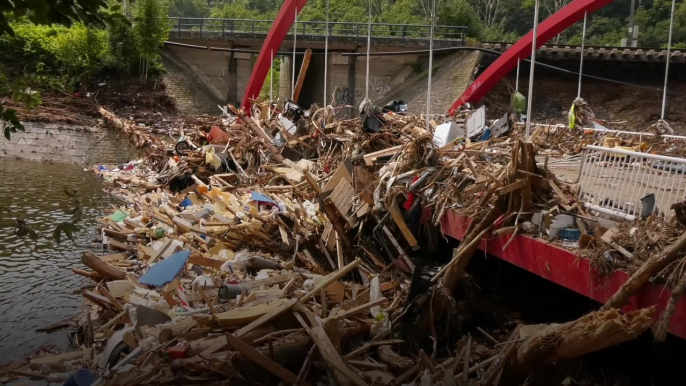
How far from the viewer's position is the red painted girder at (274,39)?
2208cm

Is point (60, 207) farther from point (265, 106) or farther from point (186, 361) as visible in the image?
point (186, 361)

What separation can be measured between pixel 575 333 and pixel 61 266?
827 centimetres

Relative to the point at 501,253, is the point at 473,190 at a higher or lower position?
higher

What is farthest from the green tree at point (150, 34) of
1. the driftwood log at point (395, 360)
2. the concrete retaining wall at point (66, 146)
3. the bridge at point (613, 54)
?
the driftwood log at point (395, 360)

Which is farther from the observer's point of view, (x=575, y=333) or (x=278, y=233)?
(x=278, y=233)

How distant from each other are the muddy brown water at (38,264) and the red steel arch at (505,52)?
705cm

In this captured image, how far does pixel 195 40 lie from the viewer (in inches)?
1321

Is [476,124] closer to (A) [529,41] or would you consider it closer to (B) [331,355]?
(B) [331,355]

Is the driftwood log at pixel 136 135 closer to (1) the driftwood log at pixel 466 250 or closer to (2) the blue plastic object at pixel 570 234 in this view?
(1) the driftwood log at pixel 466 250

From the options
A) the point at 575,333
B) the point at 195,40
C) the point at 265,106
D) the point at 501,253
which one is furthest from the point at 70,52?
the point at 575,333

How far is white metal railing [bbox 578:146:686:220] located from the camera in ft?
18.0

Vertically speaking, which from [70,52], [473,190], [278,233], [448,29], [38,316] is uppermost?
[448,29]

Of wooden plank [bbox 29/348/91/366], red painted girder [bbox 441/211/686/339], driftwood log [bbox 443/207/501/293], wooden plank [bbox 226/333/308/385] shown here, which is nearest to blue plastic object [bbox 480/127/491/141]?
red painted girder [bbox 441/211/686/339]

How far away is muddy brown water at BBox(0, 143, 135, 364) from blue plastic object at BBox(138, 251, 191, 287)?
106 cm
